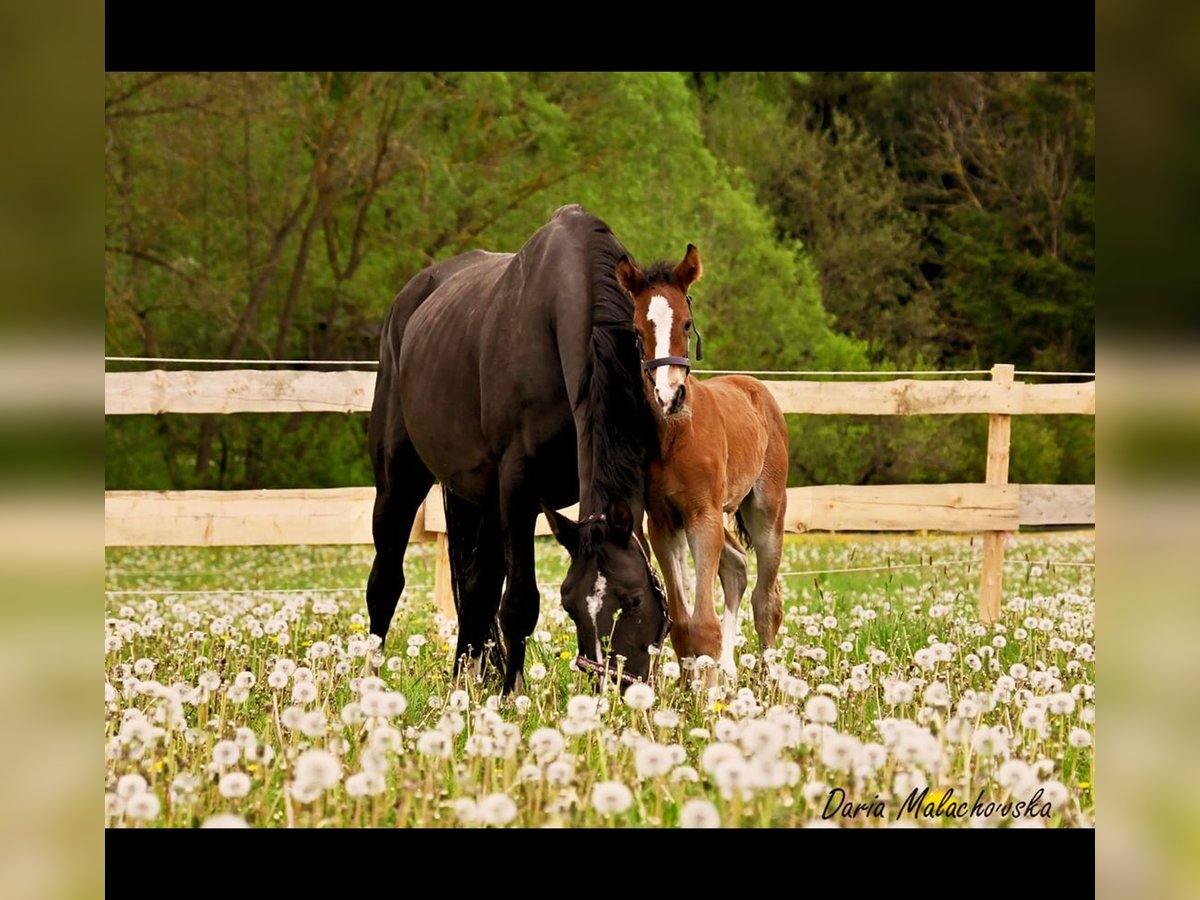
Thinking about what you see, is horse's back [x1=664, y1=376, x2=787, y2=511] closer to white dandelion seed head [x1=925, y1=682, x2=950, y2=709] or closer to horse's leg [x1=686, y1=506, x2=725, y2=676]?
horse's leg [x1=686, y1=506, x2=725, y2=676]

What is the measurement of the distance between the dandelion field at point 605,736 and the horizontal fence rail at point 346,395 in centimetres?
205

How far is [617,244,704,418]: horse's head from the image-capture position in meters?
5.31

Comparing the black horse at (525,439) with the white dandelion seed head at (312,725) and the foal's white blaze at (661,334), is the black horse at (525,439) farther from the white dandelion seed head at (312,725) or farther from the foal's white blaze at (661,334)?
the white dandelion seed head at (312,725)

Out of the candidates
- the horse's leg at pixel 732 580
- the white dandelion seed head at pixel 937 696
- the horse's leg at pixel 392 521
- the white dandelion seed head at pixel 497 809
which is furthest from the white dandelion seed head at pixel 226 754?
the horse's leg at pixel 392 521

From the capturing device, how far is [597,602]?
5094 mm

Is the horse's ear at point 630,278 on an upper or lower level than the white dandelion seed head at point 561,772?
upper

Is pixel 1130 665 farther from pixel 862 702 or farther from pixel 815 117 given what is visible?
pixel 815 117

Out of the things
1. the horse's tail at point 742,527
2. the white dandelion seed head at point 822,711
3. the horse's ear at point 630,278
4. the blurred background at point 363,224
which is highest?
the blurred background at point 363,224

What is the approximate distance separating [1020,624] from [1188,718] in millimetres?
6352

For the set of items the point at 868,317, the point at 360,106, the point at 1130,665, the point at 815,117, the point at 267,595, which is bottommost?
the point at 267,595

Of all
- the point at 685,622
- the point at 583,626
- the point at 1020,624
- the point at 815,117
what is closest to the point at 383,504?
the point at 685,622

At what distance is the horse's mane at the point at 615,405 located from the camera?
5.39m

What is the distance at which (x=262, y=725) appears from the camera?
211 inches

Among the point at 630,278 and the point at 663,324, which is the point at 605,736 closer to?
the point at 663,324
